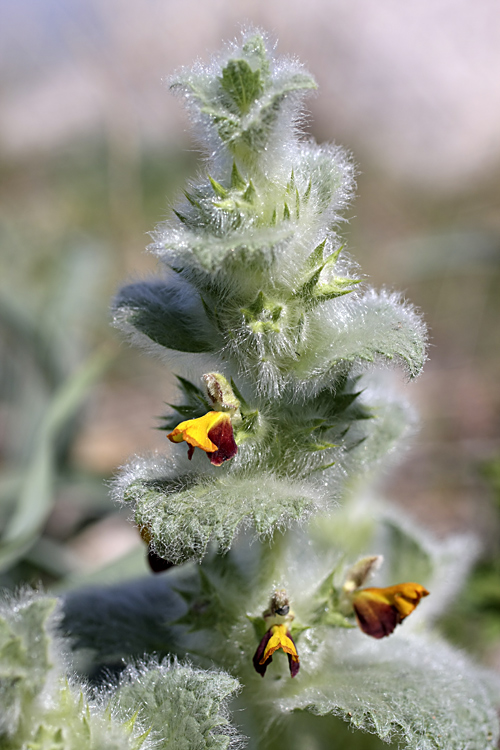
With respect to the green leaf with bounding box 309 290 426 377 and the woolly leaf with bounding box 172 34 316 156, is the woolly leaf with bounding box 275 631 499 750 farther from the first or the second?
the woolly leaf with bounding box 172 34 316 156

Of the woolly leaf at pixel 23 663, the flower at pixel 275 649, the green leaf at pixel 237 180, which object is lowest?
the woolly leaf at pixel 23 663

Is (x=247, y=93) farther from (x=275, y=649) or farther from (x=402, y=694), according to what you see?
(x=402, y=694)

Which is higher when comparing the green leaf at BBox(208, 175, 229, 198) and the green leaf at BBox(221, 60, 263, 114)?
the green leaf at BBox(221, 60, 263, 114)

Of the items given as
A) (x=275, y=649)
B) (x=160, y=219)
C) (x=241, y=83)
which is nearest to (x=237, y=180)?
(x=241, y=83)

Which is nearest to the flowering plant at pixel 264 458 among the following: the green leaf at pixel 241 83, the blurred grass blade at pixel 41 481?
the green leaf at pixel 241 83

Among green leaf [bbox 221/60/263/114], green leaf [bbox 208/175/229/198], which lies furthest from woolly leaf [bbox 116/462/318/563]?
green leaf [bbox 221/60/263/114]

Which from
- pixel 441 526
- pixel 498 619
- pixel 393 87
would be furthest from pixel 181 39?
pixel 498 619

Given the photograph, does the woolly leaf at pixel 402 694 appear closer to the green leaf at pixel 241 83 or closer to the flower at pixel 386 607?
the flower at pixel 386 607
